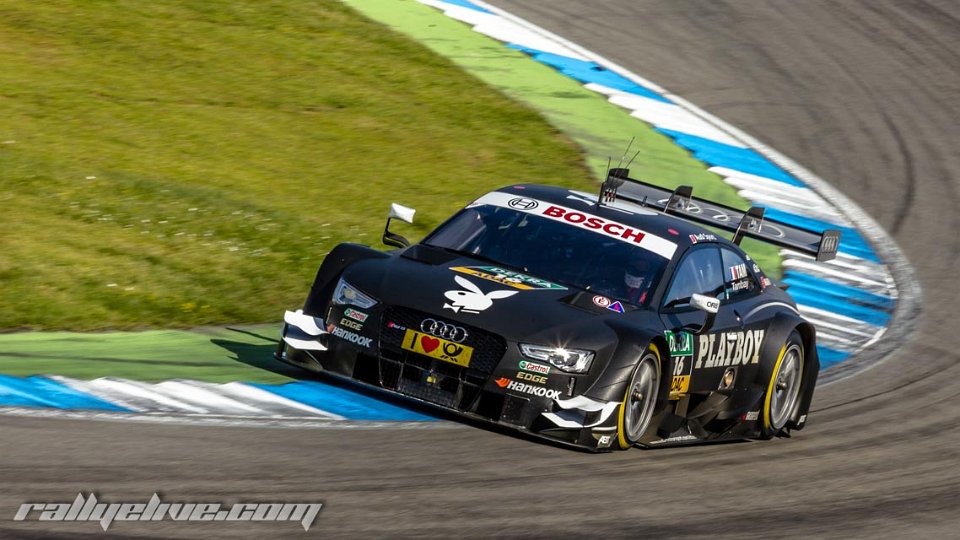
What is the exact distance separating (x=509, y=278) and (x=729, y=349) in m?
1.59

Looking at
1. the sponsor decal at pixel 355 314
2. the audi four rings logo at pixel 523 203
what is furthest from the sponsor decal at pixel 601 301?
the sponsor decal at pixel 355 314

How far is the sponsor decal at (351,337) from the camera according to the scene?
7.79 metres

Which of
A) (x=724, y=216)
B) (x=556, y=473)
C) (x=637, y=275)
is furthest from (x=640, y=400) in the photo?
(x=724, y=216)

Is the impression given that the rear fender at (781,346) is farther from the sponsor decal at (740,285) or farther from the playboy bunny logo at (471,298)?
the playboy bunny logo at (471,298)

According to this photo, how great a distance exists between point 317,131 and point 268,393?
335 inches

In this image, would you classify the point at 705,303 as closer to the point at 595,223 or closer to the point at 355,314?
the point at 595,223

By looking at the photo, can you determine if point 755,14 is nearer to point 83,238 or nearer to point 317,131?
point 317,131

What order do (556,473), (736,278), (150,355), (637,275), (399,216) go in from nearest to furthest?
(556,473), (637,275), (399,216), (150,355), (736,278)

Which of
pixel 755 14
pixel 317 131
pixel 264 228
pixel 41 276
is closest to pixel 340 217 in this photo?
pixel 264 228

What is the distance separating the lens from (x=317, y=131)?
1634cm

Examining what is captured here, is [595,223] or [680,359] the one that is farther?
[595,223]

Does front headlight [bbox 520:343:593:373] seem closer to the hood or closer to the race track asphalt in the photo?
the hood

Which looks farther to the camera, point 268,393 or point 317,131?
point 317,131

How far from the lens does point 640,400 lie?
7906 mm
